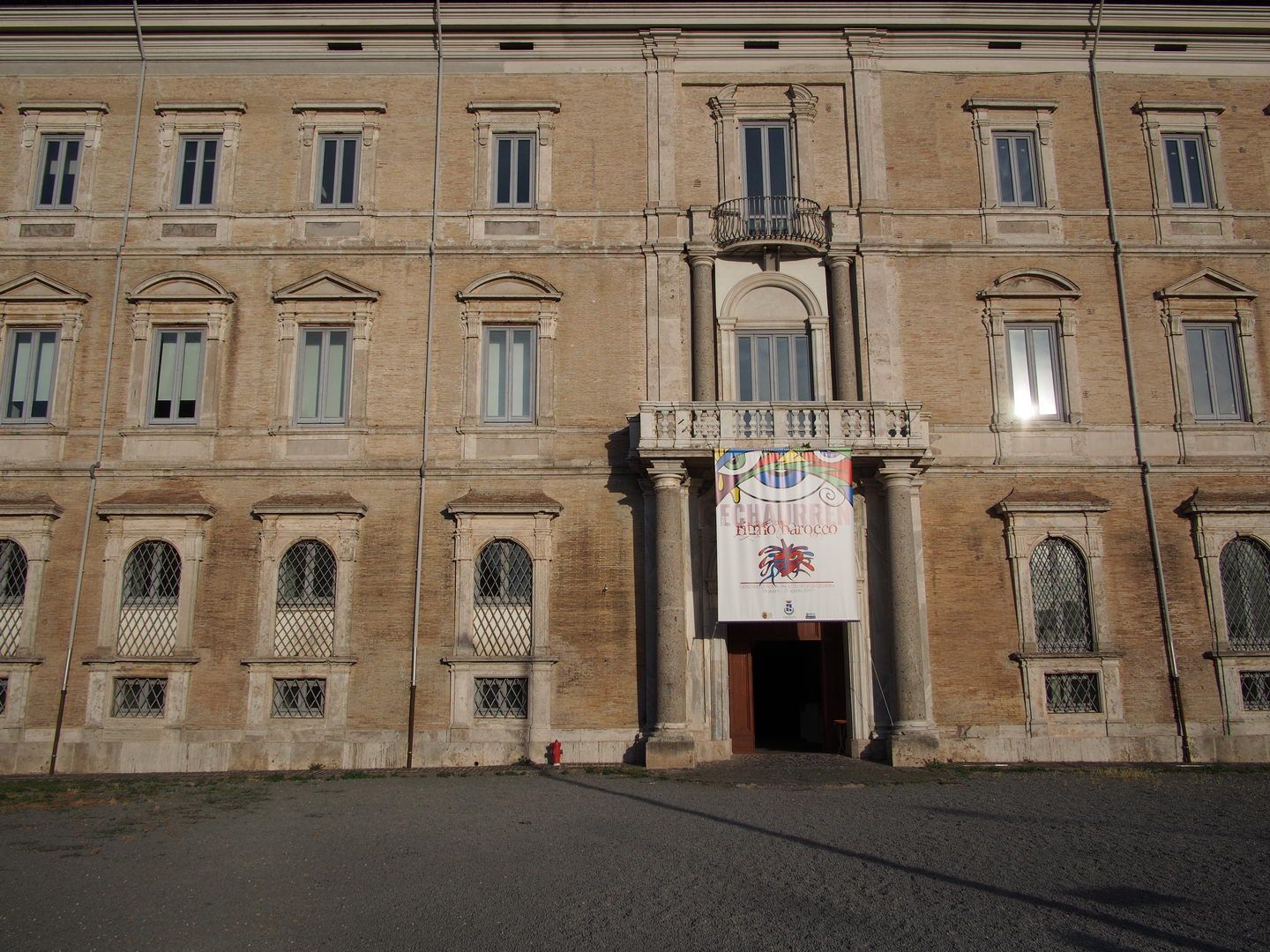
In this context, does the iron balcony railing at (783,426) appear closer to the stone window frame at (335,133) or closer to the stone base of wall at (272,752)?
the stone base of wall at (272,752)

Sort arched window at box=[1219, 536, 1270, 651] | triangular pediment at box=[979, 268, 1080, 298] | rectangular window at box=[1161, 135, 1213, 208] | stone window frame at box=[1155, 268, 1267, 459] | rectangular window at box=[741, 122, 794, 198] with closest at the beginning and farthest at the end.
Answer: arched window at box=[1219, 536, 1270, 651] → stone window frame at box=[1155, 268, 1267, 459] → triangular pediment at box=[979, 268, 1080, 298] → rectangular window at box=[741, 122, 794, 198] → rectangular window at box=[1161, 135, 1213, 208]

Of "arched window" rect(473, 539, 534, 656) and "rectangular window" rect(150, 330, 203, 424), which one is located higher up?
"rectangular window" rect(150, 330, 203, 424)

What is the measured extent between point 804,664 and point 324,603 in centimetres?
1046

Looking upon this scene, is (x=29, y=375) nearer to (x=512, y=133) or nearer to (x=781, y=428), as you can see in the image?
(x=512, y=133)

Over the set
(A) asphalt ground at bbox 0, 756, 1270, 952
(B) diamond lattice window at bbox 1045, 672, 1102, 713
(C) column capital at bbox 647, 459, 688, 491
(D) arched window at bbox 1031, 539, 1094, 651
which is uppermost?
(C) column capital at bbox 647, 459, 688, 491

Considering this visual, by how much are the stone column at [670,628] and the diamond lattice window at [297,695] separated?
6556 millimetres

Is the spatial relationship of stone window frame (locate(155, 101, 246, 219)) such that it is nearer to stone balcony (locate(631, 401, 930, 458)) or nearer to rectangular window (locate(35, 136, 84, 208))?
rectangular window (locate(35, 136, 84, 208))

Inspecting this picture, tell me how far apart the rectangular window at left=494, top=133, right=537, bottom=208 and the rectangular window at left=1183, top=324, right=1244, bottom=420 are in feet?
47.7

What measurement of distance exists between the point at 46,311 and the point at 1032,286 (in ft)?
68.8

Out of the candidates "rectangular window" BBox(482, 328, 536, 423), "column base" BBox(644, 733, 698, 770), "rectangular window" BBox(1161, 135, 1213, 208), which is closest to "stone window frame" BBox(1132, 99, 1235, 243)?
"rectangular window" BBox(1161, 135, 1213, 208)

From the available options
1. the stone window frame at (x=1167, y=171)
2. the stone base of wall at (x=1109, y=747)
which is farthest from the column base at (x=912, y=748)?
the stone window frame at (x=1167, y=171)

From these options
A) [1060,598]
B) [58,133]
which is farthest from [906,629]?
[58,133]

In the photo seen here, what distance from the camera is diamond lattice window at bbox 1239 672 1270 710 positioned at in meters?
19.0

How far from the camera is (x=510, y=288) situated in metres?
20.7
